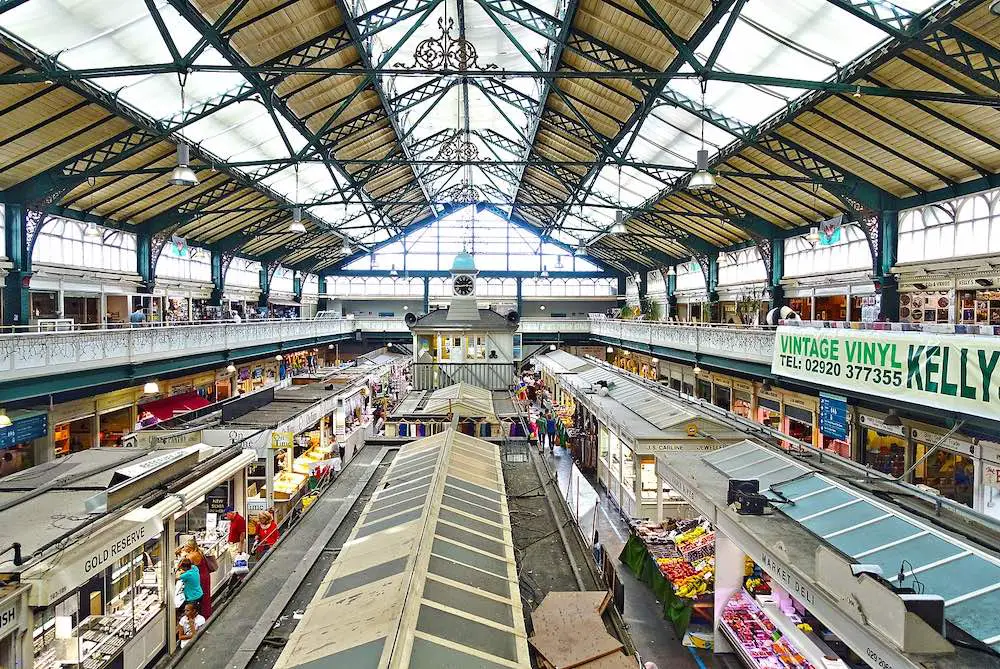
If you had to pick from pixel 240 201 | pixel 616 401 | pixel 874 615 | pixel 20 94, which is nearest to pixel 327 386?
pixel 616 401

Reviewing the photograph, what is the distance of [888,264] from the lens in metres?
17.4

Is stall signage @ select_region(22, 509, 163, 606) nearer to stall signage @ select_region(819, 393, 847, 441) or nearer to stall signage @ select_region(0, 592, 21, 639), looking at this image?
stall signage @ select_region(0, 592, 21, 639)

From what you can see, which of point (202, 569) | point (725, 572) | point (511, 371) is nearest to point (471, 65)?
point (511, 371)

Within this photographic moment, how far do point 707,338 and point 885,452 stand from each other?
238 inches

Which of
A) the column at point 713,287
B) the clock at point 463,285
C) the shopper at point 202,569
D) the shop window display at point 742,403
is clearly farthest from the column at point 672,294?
the shopper at point 202,569

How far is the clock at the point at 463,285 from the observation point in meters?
24.1

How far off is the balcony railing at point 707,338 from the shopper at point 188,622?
13.7m

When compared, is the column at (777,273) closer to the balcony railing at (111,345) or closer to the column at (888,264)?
the column at (888,264)

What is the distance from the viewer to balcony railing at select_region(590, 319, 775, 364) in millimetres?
15594

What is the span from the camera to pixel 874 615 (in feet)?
14.9

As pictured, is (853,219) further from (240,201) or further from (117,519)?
(240,201)

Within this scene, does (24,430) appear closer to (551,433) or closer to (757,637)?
(551,433)

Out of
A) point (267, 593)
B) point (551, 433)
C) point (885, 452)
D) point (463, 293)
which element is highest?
point (463, 293)

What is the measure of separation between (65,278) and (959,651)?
2547cm
